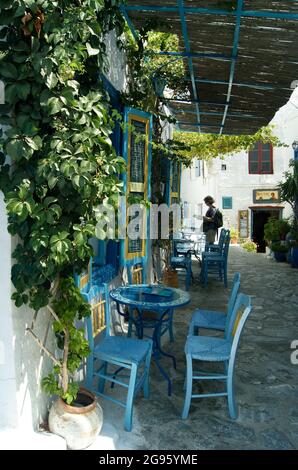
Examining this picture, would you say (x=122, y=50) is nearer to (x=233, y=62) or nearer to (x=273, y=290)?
(x=233, y=62)

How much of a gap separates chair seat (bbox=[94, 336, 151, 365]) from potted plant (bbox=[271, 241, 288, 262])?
964cm

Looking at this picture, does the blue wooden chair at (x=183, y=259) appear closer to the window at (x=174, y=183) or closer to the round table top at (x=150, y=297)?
the window at (x=174, y=183)

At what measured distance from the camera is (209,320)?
420 cm

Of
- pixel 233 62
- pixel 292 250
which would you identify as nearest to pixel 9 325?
pixel 233 62

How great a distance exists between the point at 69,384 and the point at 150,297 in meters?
1.32

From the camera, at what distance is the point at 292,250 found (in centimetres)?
1136

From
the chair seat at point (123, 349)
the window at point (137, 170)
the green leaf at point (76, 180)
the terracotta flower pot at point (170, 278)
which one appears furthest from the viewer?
the terracotta flower pot at point (170, 278)

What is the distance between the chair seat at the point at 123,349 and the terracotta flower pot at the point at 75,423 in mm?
442

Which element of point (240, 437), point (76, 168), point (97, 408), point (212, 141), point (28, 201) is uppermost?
point (212, 141)

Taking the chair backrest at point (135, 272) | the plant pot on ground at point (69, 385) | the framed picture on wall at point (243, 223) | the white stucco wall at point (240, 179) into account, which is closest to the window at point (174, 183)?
the chair backrest at point (135, 272)

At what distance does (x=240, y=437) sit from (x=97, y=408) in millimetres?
1020

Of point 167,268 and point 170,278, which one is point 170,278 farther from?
point 167,268

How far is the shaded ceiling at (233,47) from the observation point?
401 centimetres

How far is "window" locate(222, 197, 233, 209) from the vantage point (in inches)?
787
